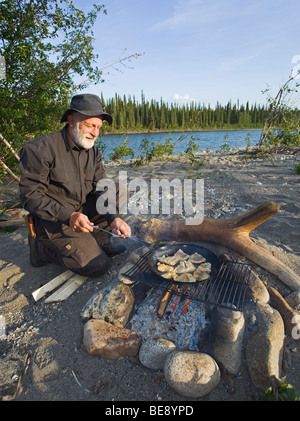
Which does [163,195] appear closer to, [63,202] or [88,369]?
[63,202]

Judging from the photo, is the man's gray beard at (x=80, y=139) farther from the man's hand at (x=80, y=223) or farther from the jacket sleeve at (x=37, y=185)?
the man's hand at (x=80, y=223)

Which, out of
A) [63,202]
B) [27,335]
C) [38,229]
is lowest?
[27,335]

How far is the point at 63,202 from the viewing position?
10.8ft

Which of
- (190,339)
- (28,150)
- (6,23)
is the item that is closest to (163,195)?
(28,150)

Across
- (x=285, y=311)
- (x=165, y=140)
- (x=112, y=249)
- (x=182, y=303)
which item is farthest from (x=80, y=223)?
(x=165, y=140)

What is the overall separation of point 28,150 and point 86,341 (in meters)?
2.09

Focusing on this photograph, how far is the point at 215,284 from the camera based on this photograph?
8.59ft

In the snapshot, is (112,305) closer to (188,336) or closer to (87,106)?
(188,336)

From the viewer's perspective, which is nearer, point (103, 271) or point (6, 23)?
point (103, 271)

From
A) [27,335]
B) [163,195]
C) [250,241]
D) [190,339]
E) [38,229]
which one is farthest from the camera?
[163,195]

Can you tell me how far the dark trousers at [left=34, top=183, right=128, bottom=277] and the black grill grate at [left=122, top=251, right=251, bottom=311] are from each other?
52 cm

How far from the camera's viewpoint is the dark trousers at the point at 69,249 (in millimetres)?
3078

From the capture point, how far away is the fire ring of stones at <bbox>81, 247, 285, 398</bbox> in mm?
1908

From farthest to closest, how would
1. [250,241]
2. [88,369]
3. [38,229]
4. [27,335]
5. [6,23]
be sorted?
[6,23] → [38,229] → [250,241] → [27,335] → [88,369]
